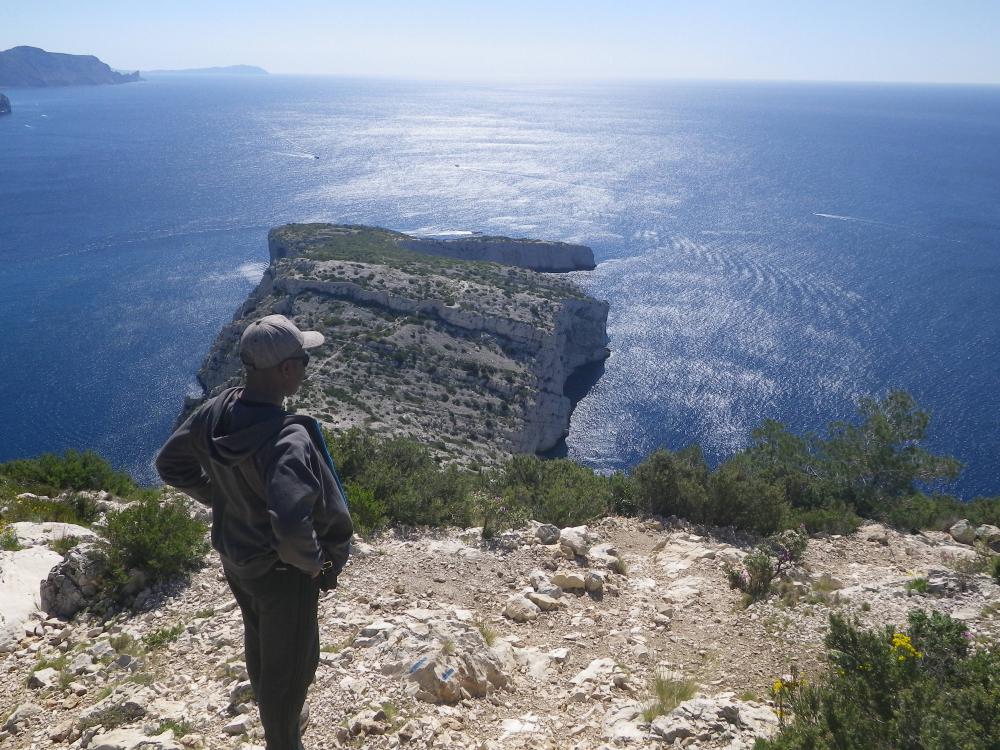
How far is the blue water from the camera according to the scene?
48.4 metres

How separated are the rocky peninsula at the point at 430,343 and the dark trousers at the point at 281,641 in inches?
997

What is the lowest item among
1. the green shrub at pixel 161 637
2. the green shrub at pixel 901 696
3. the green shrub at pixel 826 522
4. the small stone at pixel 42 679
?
the green shrub at pixel 826 522

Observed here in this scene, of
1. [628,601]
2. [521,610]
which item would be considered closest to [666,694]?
[521,610]

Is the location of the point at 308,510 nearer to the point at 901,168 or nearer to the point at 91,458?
the point at 91,458

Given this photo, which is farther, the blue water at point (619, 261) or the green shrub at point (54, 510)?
the blue water at point (619, 261)

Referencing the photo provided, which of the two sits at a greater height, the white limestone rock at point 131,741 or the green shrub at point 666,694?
the white limestone rock at point 131,741

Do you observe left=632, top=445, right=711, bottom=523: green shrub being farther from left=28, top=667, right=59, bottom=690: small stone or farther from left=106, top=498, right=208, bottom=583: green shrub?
left=28, top=667, right=59, bottom=690: small stone

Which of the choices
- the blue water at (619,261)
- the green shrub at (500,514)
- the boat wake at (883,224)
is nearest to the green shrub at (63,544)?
the green shrub at (500,514)

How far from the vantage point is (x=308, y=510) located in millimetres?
2980

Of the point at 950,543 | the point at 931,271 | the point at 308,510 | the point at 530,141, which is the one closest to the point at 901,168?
the point at 931,271

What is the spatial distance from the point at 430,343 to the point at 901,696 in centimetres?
3929

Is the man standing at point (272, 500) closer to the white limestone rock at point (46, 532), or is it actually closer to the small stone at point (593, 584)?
the small stone at point (593, 584)

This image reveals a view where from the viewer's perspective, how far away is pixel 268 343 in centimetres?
326

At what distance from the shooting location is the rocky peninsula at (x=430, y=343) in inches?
1379
